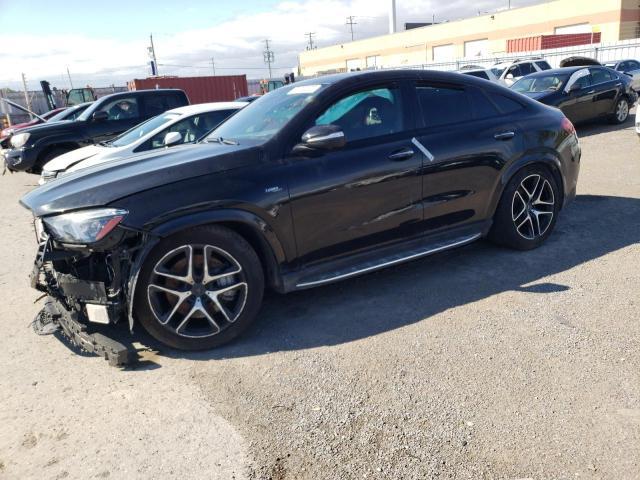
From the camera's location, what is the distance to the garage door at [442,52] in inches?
2431

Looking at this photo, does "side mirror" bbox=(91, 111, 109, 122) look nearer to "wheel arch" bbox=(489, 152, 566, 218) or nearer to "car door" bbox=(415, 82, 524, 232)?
Answer: "car door" bbox=(415, 82, 524, 232)

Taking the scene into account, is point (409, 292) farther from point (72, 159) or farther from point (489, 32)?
point (489, 32)

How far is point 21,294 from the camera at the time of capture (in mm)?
4867

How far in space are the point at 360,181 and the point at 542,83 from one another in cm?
1019

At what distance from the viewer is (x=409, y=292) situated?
424cm

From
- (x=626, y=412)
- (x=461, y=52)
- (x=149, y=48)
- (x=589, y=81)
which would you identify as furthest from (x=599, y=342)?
(x=149, y=48)

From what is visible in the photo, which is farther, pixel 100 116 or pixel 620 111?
pixel 620 111

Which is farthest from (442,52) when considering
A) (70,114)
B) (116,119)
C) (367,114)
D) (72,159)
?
(367,114)

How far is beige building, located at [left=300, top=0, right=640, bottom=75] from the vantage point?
144 feet

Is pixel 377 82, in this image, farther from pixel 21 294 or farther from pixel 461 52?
pixel 461 52

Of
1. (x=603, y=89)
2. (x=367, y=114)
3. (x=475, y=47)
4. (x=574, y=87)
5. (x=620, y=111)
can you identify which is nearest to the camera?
(x=367, y=114)

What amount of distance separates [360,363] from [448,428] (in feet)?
2.51

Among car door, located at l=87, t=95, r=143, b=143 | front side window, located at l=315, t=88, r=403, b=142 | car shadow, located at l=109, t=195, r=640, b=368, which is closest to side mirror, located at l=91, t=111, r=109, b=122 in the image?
car door, located at l=87, t=95, r=143, b=143

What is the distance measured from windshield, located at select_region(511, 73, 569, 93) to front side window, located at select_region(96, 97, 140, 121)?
8.91 m
